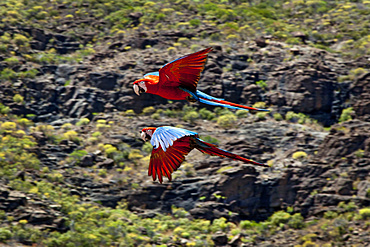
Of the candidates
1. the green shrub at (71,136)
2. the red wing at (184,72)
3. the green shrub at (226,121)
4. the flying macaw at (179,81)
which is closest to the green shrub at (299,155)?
the green shrub at (226,121)

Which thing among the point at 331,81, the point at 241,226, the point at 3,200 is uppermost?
the point at 331,81

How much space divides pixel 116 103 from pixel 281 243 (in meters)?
14.8

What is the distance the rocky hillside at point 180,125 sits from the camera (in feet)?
90.9

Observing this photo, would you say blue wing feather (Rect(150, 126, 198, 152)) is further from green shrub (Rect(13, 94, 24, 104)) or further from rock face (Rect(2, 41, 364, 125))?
green shrub (Rect(13, 94, 24, 104))

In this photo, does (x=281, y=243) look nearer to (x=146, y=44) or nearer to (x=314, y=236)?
(x=314, y=236)

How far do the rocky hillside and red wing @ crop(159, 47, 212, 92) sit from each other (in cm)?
1797

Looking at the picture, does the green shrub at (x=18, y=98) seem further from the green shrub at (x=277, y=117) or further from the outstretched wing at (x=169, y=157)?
the outstretched wing at (x=169, y=157)

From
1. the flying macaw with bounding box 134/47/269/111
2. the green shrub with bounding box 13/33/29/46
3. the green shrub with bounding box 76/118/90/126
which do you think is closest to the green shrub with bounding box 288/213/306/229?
the green shrub with bounding box 76/118/90/126

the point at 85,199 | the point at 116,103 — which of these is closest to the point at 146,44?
the point at 116,103

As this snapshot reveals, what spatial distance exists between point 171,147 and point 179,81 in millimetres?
963

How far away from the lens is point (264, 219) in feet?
99.4

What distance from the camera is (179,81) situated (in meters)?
7.72

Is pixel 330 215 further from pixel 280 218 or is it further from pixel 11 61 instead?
pixel 11 61

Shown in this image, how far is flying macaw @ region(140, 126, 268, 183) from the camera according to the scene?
22.2 ft
